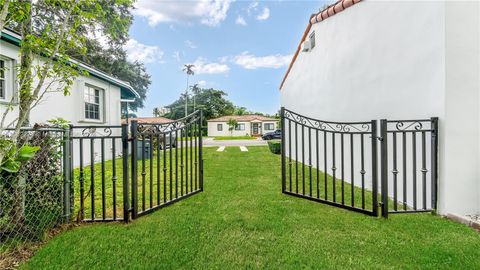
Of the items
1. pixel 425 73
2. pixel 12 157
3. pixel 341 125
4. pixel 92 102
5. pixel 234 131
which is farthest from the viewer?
pixel 234 131

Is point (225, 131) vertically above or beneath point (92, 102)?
beneath

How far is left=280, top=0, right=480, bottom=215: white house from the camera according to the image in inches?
115

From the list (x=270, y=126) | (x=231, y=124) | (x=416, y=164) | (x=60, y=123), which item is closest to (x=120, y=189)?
(x=60, y=123)

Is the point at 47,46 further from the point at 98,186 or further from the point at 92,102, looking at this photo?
the point at 92,102

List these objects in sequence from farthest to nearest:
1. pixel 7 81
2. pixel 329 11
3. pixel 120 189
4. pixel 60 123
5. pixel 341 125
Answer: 1. pixel 329 11
2. pixel 7 81
3. pixel 120 189
4. pixel 341 125
5. pixel 60 123

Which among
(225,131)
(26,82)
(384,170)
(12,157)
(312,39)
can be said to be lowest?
(384,170)

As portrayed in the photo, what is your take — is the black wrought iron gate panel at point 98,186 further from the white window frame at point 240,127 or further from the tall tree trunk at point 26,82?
the white window frame at point 240,127

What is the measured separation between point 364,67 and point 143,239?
4.51 m

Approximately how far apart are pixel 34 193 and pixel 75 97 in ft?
20.1

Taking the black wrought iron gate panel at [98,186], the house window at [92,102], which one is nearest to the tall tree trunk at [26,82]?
the black wrought iron gate panel at [98,186]

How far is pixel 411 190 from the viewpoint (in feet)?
11.5

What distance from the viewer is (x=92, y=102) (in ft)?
29.0

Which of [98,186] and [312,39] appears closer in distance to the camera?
[98,186]

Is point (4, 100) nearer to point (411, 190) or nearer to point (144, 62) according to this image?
point (411, 190)
